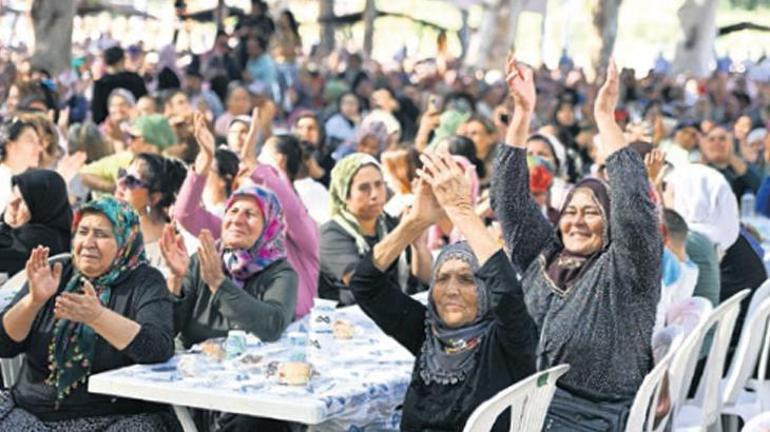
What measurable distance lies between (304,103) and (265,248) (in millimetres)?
13782

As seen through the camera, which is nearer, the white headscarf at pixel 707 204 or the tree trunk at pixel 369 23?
the white headscarf at pixel 707 204

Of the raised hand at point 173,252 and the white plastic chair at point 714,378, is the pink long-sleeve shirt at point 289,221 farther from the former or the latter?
the white plastic chair at point 714,378

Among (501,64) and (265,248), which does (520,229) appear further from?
(501,64)

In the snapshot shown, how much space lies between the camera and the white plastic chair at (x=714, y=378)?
267 inches

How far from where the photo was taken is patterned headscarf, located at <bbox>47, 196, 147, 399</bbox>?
6.12 meters

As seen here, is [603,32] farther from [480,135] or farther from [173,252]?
[173,252]

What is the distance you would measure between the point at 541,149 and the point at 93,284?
17.2 ft

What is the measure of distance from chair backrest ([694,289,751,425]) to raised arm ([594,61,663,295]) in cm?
83

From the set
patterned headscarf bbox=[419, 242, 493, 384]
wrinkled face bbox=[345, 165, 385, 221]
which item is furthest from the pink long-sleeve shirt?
patterned headscarf bbox=[419, 242, 493, 384]

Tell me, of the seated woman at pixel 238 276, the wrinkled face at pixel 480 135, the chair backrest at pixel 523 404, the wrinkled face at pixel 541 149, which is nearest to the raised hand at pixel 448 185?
the chair backrest at pixel 523 404

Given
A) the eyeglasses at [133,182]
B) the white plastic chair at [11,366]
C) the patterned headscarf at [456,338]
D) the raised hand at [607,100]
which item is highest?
the raised hand at [607,100]

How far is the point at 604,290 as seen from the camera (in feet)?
19.6

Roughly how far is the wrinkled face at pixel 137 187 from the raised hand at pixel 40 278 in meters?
2.12

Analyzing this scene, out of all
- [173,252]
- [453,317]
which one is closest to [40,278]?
[173,252]
